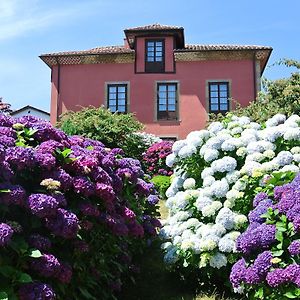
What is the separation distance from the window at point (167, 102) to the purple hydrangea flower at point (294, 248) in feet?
76.7

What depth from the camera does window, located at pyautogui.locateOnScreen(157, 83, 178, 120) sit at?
2725 cm

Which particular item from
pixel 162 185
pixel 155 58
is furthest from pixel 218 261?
pixel 155 58

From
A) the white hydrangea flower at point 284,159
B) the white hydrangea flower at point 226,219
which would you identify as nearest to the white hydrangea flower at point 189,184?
the white hydrangea flower at point 226,219

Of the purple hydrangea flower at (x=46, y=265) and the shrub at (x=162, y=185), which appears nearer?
the purple hydrangea flower at (x=46, y=265)

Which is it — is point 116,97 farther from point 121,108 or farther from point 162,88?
point 162,88

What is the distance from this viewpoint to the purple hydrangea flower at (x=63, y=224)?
11.5ft

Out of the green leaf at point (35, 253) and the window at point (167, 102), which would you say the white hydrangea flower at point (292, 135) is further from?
the window at point (167, 102)

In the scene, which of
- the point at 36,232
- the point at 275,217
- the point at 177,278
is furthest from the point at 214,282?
the point at 36,232

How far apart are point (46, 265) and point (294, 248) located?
5.91 ft

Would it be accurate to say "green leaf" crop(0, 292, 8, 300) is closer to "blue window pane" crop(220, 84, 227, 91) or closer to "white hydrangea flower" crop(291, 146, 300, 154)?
"white hydrangea flower" crop(291, 146, 300, 154)

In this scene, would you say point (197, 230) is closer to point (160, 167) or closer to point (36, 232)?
point (36, 232)

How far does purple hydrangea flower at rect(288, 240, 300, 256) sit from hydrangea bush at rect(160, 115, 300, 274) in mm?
1173

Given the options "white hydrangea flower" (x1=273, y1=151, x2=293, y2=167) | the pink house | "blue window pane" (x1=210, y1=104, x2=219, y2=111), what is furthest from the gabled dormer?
"white hydrangea flower" (x1=273, y1=151, x2=293, y2=167)

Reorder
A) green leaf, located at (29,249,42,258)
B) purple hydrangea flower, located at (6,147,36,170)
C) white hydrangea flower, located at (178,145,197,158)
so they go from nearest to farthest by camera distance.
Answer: green leaf, located at (29,249,42,258)
purple hydrangea flower, located at (6,147,36,170)
white hydrangea flower, located at (178,145,197,158)
